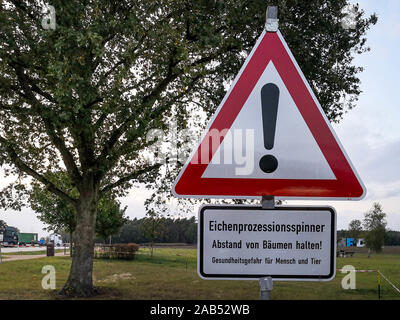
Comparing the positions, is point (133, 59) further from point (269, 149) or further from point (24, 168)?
point (269, 149)

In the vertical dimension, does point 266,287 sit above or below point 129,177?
below

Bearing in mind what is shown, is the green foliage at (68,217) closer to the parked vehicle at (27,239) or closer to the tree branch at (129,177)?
the tree branch at (129,177)

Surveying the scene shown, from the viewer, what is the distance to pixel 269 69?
2.33 metres

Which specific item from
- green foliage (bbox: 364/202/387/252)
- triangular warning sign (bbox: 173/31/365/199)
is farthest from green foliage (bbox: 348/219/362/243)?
triangular warning sign (bbox: 173/31/365/199)

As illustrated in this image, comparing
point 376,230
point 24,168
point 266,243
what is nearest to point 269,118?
point 266,243

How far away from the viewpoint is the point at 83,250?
1662 centimetres

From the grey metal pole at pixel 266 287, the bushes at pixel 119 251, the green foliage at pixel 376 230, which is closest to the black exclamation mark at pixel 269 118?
the grey metal pole at pixel 266 287

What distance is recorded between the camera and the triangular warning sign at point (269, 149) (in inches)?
86.4

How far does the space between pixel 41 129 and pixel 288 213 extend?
603 inches

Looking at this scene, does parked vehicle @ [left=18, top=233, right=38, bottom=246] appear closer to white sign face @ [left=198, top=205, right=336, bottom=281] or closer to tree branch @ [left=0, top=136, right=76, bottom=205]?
tree branch @ [left=0, top=136, right=76, bottom=205]

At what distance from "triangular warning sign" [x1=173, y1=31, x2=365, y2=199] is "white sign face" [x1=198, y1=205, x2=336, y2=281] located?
0.12 m

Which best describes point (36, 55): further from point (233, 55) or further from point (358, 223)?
point (358, 223)

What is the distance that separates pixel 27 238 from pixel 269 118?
83259 millimetres

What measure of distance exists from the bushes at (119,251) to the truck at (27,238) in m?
42.7
